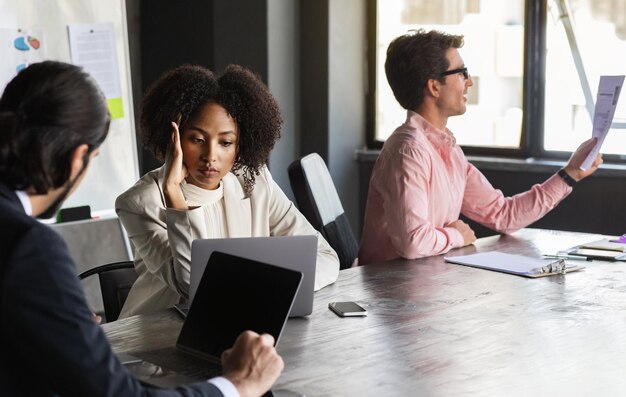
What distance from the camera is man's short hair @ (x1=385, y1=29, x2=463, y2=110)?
3219mm

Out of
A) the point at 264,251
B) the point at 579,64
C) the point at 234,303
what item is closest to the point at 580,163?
the point at 579,64

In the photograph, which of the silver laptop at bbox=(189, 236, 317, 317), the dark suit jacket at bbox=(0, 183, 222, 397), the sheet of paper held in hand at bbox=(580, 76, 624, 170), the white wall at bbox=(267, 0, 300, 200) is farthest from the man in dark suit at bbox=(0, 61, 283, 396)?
the white wall at bbox=(267, 0, 300, 200)

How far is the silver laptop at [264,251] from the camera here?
200 cm

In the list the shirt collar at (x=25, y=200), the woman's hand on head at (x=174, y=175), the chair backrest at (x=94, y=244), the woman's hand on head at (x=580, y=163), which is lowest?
the chair backrest at (x=94, y=244)

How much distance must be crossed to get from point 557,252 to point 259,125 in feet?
3.46

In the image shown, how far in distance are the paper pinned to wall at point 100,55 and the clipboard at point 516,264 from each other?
1.82 m

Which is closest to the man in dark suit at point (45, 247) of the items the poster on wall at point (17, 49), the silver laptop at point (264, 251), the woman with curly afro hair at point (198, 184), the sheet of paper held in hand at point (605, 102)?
the silver laptop at point (264, 251)

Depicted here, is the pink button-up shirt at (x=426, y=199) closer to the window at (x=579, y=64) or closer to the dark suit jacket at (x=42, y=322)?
the window at (x=579, y=64)

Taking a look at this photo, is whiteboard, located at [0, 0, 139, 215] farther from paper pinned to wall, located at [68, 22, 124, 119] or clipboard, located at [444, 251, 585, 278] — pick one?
clipboard, located at [444, 251, 585, 278]

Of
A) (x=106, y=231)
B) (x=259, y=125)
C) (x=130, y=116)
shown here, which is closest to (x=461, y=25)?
(x=130, y=116)

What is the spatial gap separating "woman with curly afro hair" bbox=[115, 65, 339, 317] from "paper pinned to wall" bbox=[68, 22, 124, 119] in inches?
52.1

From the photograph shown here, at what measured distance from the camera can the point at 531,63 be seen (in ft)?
15.3

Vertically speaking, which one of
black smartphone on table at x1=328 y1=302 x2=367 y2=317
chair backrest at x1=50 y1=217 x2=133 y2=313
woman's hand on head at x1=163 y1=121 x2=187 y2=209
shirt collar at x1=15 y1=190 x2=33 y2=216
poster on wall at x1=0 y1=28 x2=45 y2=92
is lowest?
chair backrest at x1=50 y1=217 x2=133 y2=313

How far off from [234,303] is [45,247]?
0.55 meters
